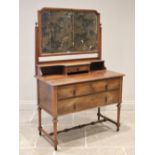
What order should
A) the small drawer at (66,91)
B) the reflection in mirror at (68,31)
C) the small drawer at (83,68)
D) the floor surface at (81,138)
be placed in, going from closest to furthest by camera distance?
the small drawer at (66,91), the floor surface at (81,138), the reflection in mirror at (68,31), the small drawer at (83,68)

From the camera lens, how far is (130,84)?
3803 mm

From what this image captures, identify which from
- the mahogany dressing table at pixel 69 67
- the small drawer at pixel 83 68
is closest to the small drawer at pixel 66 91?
the mahogany dressing table at pixel 69 67

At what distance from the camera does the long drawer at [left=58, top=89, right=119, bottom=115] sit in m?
2.45

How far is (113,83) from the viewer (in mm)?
2816

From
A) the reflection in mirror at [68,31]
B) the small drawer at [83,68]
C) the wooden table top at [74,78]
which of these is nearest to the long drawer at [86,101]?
the wooden table top at [74,78]

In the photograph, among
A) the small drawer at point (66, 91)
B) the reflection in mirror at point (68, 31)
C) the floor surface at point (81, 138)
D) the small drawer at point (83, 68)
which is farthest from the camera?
the small drawer at point (83, 68)

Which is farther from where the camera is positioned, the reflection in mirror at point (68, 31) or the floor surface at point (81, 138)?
the reflection in mirror at point (68, 31)

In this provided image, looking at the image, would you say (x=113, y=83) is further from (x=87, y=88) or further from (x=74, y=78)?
(x=74, y=78)

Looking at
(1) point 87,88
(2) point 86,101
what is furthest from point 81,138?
(1) point 87,88

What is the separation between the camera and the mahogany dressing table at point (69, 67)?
8.08 ft

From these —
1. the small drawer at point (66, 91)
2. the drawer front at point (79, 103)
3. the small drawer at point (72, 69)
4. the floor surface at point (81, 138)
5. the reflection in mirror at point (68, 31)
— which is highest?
the reflection in mirror at point (68, 31)

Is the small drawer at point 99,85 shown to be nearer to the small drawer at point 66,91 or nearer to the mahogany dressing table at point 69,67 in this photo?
the mahogany dressing table at point 69,67

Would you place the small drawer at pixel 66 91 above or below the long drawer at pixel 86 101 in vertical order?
above
